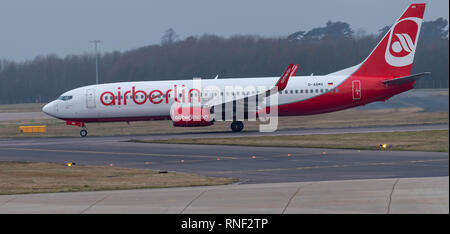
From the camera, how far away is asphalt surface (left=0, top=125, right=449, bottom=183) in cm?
2194

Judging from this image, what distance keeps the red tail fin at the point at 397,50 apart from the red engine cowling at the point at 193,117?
9242 mm

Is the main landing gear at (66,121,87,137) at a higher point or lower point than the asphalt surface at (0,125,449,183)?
higher

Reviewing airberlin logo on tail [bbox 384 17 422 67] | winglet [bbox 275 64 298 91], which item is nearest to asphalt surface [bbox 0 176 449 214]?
winglet [bbox 275 64 298 91]

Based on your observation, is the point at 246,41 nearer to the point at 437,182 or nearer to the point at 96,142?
the point at 96,142

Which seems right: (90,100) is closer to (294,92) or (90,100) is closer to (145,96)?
(145,96)

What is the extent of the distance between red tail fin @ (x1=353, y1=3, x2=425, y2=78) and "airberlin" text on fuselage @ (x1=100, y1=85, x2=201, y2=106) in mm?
10227

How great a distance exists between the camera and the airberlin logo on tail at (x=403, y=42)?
40.1 meters

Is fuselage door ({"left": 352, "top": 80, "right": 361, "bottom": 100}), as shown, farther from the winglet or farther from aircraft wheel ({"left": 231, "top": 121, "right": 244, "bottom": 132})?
aircraft wheel ({"left": 231, "top": 121, "right": 244, "bottom": 132})

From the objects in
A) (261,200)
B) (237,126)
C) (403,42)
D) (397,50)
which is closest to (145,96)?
(237,126)

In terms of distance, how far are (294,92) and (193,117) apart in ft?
20.3

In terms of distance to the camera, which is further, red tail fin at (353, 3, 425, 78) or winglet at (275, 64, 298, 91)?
red tail fin at (353, 3, 425, 78)

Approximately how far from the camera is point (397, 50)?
41.2m

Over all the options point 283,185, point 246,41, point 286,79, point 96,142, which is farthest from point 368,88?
point 283,185
